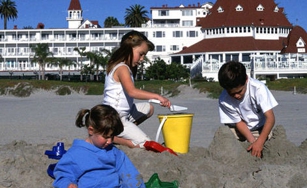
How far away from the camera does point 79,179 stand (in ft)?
14.7

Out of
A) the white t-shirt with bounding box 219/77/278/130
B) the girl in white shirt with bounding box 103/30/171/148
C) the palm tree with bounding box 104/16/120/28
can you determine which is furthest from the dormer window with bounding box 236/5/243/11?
the white t-shirt with bounding box 219/77/278/130

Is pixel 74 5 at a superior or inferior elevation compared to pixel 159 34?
superior

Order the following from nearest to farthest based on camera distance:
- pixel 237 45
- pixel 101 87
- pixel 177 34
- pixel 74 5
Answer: pixel 101 87 < pixel 237 45 < pixel 177 34 < pixel 74 5

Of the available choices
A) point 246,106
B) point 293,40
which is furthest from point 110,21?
point 246,106

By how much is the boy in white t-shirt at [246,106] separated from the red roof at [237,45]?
63.4 metres

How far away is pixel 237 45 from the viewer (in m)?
70.8

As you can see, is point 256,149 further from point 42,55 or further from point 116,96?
point 42,55

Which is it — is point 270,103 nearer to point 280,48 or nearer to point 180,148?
point 180,148

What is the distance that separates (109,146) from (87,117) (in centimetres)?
29

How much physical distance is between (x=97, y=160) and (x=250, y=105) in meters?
2.90

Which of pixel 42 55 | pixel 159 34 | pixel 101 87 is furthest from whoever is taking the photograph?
pixel 159 34

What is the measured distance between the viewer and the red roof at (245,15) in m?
73.9

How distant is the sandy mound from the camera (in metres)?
5.31

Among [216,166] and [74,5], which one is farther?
[74,5]
